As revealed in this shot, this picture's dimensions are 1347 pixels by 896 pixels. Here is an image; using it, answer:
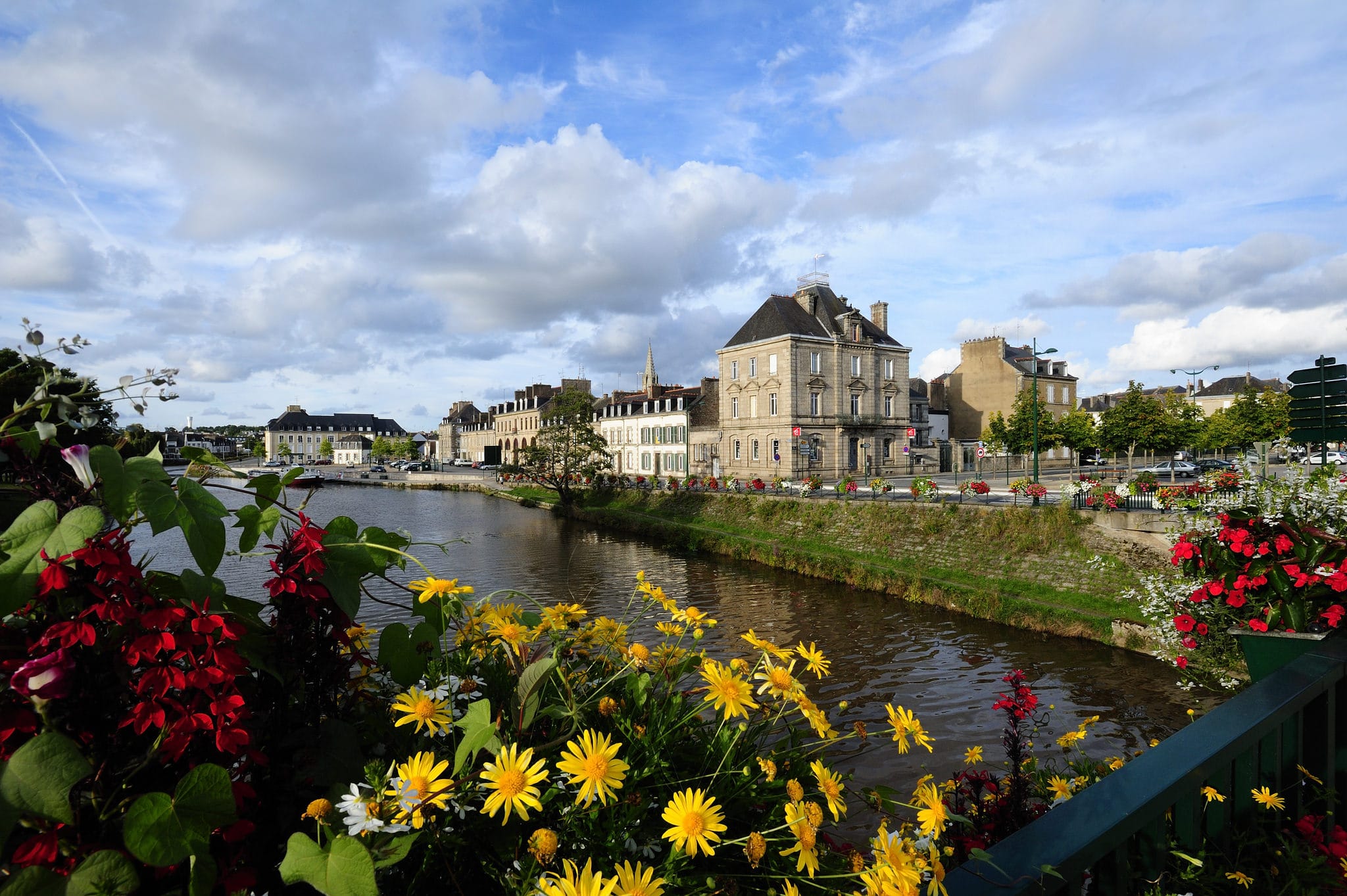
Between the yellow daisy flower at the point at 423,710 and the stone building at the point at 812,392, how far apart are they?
149 feet

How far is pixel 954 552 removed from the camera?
22219mm

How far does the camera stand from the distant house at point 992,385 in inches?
2409

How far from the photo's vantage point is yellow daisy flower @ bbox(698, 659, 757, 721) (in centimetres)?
187

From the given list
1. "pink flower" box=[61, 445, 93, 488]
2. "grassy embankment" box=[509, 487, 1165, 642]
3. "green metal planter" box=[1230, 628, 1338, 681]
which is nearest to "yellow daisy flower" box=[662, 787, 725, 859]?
"pink flower" box=[61, 445, 93, 488]

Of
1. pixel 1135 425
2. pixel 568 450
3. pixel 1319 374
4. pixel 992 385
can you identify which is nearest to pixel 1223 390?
pixel 992 385

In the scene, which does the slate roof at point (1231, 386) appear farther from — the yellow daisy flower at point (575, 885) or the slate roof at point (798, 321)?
the yellow daisy flower at point (575, 885)

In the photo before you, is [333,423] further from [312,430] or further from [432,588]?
[432,588]

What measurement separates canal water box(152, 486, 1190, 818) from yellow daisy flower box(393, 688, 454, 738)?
71cm

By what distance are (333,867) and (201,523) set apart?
27.0 inches

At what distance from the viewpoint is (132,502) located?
1337 mm

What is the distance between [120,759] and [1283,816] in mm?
3871

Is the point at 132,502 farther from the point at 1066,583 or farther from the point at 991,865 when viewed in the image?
the point at 1066,583

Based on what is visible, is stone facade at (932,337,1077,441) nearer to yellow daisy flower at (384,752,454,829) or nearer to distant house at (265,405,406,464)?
yellow daisy flower at (384,752,454,829)

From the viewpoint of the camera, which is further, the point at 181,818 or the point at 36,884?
the point at 181,818
